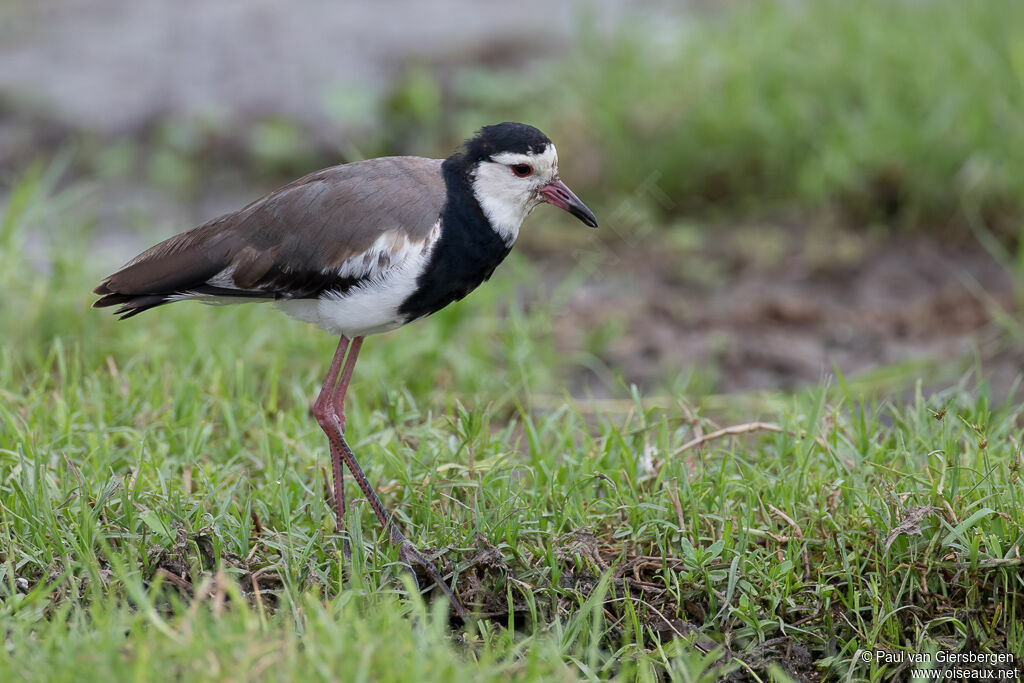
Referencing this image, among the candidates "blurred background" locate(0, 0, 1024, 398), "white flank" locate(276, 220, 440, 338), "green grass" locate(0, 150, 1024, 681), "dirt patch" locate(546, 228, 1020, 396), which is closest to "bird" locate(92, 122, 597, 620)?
"white flank" locate(276, 220, 440, 338)

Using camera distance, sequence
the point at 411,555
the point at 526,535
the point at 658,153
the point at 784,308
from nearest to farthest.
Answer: the point at 411,555
the point at 526,535
the point at 784,308
the point at 658,153

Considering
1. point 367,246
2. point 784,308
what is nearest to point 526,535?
point 367,246

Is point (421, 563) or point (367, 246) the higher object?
point (367, 246)

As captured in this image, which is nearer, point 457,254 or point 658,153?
point 457,254

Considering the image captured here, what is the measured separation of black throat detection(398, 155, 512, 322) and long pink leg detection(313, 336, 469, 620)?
1.24 ft

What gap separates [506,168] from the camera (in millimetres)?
3631

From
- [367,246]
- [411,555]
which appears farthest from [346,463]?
[367,246]

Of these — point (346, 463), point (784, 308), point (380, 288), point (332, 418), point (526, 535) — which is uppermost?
point (380, 288)

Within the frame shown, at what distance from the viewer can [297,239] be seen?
3619mm

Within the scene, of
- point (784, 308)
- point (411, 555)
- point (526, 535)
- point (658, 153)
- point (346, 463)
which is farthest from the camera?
point (658, 153)

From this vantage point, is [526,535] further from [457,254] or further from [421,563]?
[457,254]

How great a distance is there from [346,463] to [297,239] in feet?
2.31

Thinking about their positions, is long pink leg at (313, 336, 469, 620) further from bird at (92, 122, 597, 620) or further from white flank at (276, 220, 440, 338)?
white flank at (276, 220, 440, 338)

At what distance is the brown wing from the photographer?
141 inches
